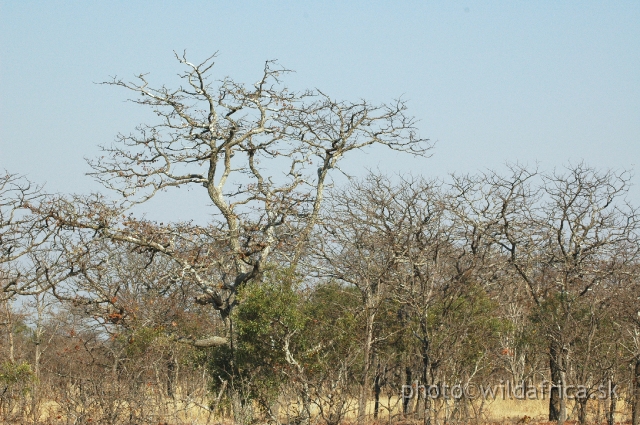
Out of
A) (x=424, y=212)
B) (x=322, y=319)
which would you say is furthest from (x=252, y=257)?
(x=424, y=212)

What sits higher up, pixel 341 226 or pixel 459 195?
pixel 459 195

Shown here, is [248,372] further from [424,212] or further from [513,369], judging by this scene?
[513,369]

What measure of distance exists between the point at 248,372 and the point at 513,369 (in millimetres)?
10359

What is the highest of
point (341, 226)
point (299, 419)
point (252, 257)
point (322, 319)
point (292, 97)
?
point (292, 97)

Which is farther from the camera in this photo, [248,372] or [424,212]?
[424,212]

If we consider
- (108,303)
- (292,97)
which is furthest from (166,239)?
(292,97)

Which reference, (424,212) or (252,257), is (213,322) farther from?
(424,212)

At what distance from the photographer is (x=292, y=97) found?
1777 cm

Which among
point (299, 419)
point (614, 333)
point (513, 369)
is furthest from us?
point (513, 369)

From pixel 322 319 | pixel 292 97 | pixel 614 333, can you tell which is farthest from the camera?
pixel 292 97

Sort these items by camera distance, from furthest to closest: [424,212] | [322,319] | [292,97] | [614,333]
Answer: [424,212], [292,97], [614,333], [322,319]

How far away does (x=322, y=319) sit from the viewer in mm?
14188

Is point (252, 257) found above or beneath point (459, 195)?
beneath

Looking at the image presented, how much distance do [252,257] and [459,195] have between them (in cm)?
666
